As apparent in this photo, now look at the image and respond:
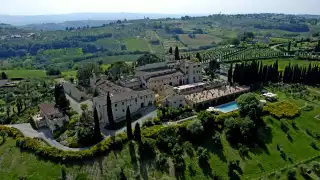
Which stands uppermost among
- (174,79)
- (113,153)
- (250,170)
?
(174,79)

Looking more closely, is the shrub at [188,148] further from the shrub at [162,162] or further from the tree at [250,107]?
the tree at [250,107]

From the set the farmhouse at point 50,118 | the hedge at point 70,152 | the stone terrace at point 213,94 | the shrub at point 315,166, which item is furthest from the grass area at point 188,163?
the stone terrace at point 213,94

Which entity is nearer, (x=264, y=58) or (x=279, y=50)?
(x=264, y=58)

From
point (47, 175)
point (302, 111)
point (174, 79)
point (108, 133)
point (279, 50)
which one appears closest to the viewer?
point (47, 175)

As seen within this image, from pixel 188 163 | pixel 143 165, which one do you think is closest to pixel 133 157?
pixel 143 165

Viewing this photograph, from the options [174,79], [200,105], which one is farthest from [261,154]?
[174,79]

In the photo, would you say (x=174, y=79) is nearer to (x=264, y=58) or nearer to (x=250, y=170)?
(x=250, y=170)

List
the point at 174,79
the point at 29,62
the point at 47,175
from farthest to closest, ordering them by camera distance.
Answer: the point at 29,62 → the point at 174,79 → the point at 47,175
